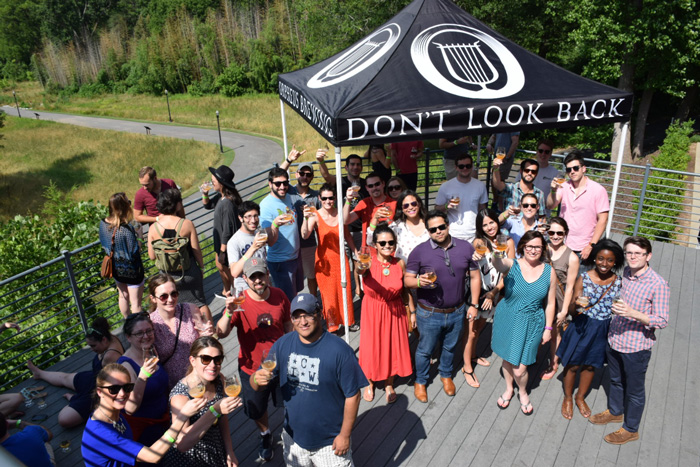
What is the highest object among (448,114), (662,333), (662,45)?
(448,114)

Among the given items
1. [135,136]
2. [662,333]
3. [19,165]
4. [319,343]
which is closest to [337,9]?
[662,333]

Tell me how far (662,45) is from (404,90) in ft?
53.3

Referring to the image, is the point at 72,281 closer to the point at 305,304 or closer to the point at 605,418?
the point at 305,304

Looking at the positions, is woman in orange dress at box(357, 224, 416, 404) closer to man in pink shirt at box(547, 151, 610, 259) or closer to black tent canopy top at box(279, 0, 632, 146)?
black tent canopy top at box(279, 0, 632, 146)

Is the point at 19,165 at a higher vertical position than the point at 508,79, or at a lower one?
lower

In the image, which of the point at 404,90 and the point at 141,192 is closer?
the point at 404,90

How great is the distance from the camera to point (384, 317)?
429 cm

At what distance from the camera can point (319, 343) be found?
9.91ft

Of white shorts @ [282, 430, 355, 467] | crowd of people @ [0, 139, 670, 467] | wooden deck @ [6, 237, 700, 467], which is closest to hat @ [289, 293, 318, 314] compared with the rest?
crowd of people @ [0, 139, 670, 467]

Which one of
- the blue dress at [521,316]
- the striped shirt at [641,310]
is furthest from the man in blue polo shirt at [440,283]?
the striped shirt at [641,310]

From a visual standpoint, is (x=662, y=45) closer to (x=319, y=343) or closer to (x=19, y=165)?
(x=319, y=343)

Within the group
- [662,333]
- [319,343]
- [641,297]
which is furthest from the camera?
[662,333]

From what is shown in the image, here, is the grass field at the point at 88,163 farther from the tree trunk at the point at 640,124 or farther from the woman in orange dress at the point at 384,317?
the woman in orange dress at the point at 384,317

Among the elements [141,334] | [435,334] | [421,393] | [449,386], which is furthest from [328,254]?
[141,334]
